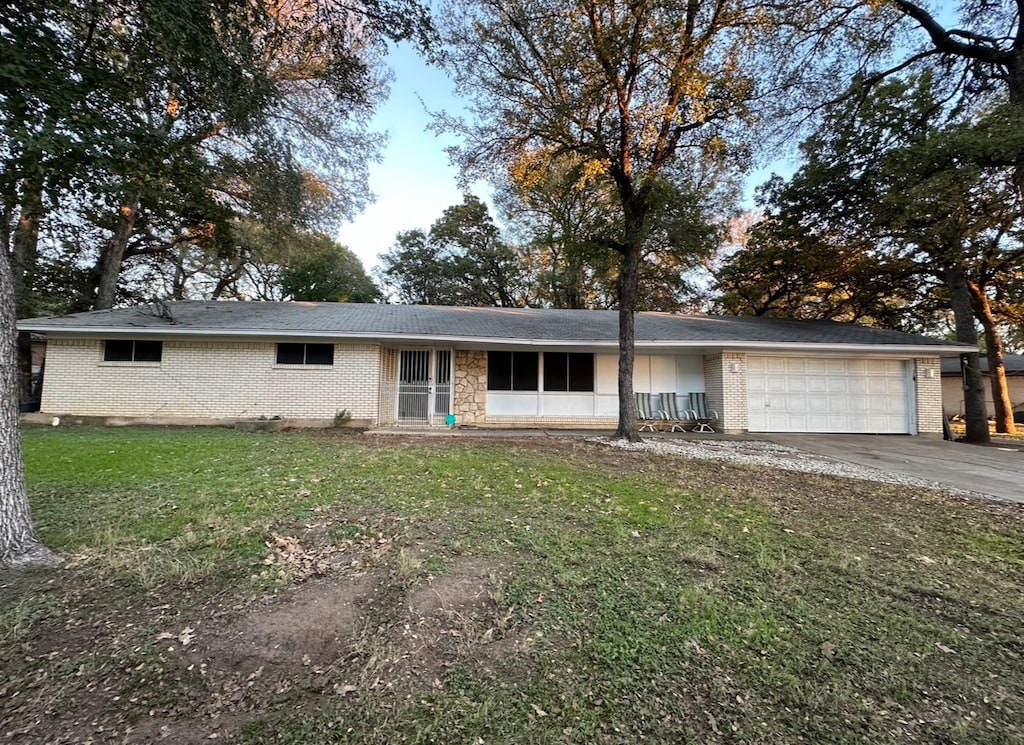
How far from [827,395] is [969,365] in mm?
4547

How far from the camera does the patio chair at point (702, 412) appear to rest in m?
12.1

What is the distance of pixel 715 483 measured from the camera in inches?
232

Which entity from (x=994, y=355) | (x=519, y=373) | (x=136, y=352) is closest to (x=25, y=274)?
(x=136, y=352)

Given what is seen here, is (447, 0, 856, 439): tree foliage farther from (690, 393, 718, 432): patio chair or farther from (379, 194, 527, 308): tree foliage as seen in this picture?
(379, 194, 527, 308): tree foliage

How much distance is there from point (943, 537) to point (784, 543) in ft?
5.43

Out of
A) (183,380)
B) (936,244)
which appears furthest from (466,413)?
(936,244)

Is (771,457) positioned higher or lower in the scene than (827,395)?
lower

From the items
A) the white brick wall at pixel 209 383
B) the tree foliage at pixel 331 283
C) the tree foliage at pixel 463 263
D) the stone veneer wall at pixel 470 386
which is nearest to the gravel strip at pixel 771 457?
the stone veneer wall at pixel 470 386

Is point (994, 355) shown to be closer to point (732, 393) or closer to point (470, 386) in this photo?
point (732, 393)

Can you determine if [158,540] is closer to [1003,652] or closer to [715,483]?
[1003,652]

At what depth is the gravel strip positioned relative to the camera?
6555mm

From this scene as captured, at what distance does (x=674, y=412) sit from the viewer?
Result: 40.4 ft

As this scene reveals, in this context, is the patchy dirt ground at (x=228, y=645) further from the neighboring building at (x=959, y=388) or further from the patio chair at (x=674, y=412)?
the neighboring building at (x=959, y=388)

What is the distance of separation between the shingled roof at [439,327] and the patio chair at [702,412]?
5.83 ft
